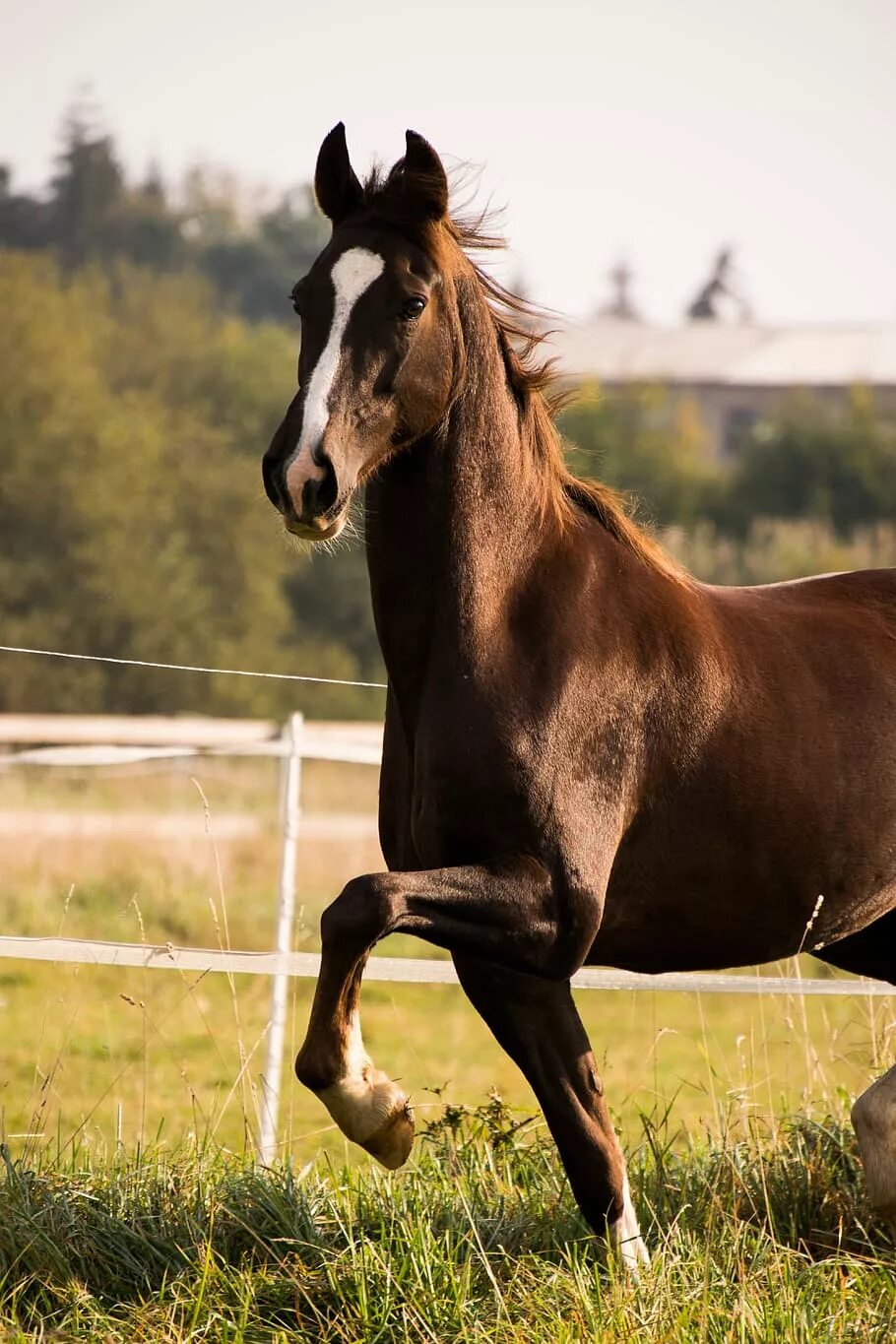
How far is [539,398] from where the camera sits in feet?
13.0

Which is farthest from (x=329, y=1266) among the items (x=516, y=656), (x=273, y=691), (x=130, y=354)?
(x=130, y=354)

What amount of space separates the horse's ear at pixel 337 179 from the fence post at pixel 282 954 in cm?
221

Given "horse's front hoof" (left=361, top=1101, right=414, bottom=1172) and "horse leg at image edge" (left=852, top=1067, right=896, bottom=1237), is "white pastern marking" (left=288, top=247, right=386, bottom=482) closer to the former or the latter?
"horse's front hoof" (left=361, top=1101, right=414, bottom=1172)

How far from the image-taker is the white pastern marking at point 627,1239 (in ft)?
12.0

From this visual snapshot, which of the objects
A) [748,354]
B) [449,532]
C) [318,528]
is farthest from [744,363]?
[318,528]

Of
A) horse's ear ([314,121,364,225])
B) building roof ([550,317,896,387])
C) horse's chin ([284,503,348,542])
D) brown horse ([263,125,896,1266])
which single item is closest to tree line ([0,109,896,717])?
brown horse ([263,125,896,1266])

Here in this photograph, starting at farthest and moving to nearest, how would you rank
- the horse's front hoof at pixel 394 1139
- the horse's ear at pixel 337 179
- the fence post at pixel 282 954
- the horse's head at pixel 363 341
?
the fence post at pixel 282 954 → the horse's ear at pixel 337 179 → the horse's front hoof at pixel 394 1139 → the horse's head at pixel 363 341

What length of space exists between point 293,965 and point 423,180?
2.36m

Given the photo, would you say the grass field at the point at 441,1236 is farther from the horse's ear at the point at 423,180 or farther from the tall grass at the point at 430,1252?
the horse's ear at the point at 423,180

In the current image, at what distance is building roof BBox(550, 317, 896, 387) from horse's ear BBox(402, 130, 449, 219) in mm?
63394

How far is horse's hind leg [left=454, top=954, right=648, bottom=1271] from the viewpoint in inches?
144

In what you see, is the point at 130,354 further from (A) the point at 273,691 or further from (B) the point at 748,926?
(B) the point at 748,926

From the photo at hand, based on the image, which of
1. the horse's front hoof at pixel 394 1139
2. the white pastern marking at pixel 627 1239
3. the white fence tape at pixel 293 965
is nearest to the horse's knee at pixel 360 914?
the horse's front hoof at pixel 394 1139

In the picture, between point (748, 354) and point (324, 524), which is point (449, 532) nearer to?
point (324, 524)
